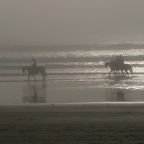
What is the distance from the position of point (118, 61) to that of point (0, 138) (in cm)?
2369

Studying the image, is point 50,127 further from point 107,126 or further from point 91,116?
point 91,116

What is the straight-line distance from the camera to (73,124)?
10625 millimetres

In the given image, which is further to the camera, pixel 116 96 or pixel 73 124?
pixel 116 96

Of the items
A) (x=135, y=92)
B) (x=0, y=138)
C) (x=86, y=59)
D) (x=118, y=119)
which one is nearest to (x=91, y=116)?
(x=118, y=119)

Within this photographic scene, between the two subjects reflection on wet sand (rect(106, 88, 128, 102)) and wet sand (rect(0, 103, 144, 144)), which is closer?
wet sand (rect(0, 103, 144, 144))

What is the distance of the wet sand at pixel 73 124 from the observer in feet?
28.7

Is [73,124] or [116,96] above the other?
[116,96]

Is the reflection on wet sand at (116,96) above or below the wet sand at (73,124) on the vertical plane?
above

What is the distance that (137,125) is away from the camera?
10.3m

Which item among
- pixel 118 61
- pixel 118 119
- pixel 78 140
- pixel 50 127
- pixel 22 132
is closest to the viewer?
pixel 78 140

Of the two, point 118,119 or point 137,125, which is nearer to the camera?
point 137,125

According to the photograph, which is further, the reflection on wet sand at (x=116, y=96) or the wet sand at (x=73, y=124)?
the reflection on wet sand at (x=116, y=96)

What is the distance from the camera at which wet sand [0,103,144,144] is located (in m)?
8.75

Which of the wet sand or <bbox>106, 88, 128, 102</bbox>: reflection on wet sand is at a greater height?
<bbox>106, 88, 128, 102</bbox>: reflection on wet sand
